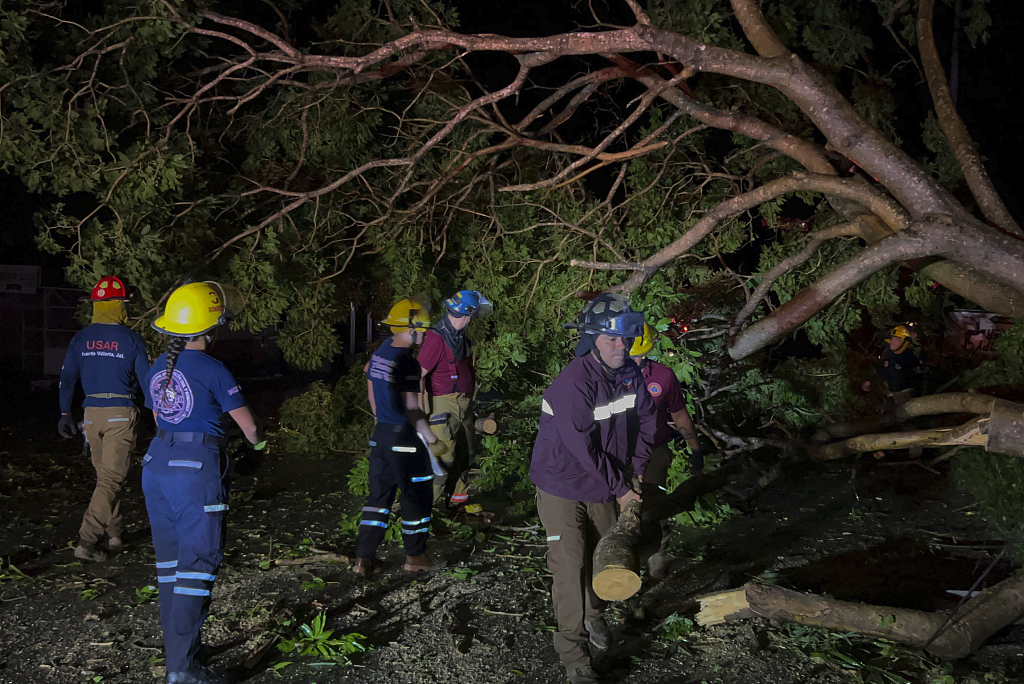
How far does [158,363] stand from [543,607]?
9.59 ft

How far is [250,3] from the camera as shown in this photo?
29.7ft

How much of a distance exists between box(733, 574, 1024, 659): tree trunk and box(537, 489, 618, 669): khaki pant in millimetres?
1365

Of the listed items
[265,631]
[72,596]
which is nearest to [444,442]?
[265,631]

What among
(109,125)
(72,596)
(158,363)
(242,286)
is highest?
(109,125)

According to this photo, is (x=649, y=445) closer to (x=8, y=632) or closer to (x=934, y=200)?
(x=934, y=200)

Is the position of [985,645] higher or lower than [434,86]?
lower

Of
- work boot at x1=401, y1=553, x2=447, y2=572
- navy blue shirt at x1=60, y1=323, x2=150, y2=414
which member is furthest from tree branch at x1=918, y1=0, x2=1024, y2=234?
navy blue shirt at x1=60, y1=323, x2=150, y2=414

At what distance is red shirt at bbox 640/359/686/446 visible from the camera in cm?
557

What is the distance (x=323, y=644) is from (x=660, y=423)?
111 inches

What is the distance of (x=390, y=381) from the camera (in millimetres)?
5504

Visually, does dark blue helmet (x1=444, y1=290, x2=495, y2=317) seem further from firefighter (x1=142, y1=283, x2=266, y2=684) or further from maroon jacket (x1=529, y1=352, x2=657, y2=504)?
firefighter (x1=142, y1=283, x2=266, y2=684)

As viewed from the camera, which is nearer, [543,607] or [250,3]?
[543,607]

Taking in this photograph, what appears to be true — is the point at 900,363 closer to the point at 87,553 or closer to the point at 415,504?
the point at 415,504

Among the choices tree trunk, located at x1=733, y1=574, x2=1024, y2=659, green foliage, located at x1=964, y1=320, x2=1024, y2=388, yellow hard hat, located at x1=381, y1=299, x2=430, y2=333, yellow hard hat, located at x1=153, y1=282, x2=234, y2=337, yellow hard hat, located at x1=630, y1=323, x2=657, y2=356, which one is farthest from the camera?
yellow hard hat, located at x1=381, y1=299, x2=430, y2=333
